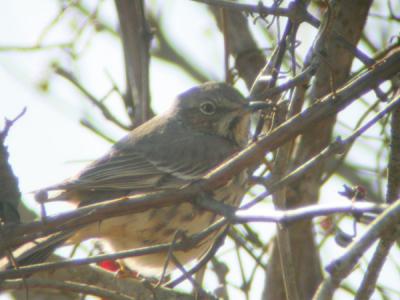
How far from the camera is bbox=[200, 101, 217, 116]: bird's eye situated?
23.5 feet

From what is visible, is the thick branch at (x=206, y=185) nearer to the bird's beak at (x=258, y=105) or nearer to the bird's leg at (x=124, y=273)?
the bird's beak at (x=258, y=105)

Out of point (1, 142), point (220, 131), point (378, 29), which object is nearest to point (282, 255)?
point (1, 142)

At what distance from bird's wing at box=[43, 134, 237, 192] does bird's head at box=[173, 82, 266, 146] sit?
0.16 metres

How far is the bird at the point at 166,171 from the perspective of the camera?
229 inches

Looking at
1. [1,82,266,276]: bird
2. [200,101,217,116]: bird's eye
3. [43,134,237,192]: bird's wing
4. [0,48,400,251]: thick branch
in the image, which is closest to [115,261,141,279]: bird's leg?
[1,82,266,276]: bird

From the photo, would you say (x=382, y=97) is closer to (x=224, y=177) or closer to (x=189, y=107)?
(x=224, y=177)

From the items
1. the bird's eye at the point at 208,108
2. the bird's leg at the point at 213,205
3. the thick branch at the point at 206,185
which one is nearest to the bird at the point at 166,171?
the bird's eye at the point at 208,108

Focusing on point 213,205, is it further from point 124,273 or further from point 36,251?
point 124,273

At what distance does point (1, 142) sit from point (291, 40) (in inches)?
74.3

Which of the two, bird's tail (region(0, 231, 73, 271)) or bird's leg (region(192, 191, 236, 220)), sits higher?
bird's tail (region(0, 231, 73, 271))

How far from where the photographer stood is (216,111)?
721cm

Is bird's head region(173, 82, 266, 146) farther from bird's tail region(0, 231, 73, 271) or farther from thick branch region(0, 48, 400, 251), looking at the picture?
thick branch region(0, 48, 400, 251)

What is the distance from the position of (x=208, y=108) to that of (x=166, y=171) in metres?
1.20

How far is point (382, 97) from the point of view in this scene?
13.7 ft
